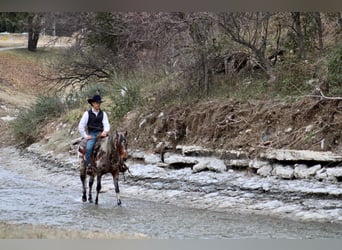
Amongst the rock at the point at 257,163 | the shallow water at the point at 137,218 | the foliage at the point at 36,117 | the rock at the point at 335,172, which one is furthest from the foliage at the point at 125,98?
the rock at the point at 335,172

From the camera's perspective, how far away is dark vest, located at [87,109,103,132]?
14.3m

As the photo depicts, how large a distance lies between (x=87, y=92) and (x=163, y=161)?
10.8m

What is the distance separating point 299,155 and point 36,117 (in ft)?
56.1

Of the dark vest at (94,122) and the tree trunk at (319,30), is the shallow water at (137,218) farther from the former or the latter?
the tree trunk at (319,30)

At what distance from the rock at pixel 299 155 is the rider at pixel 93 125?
3.92 m

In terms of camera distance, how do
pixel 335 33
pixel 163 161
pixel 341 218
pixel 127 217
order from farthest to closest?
pixel 335 33, pixel 163 161, pixel 127 217, pixel 341 218

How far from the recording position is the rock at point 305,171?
13977 mm

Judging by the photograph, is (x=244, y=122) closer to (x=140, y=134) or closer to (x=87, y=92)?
(x=140, y=134)

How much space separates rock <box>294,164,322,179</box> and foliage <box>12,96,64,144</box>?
52.2 feet

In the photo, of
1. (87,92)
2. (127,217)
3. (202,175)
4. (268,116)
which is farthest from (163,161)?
(87,92)

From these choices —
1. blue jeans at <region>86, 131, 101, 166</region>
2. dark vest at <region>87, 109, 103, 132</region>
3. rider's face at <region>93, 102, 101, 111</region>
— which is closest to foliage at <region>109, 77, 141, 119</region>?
blue jeans at <region>86, 131, 101, 166</region>

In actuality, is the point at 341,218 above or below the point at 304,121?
below

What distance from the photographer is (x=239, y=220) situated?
12.7 m

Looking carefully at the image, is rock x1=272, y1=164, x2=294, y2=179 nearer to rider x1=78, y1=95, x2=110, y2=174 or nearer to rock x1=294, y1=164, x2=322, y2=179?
rock x1=294, y1=164, x2=322, y2=179
